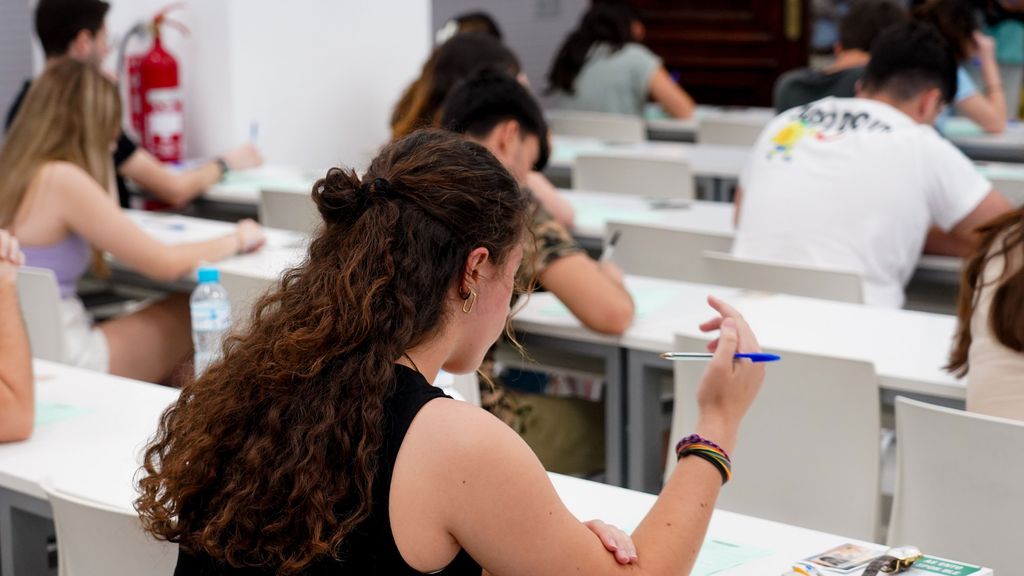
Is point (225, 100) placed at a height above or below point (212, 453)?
below

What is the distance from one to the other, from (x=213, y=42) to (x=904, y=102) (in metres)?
2.94

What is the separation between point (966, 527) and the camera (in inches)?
84.9

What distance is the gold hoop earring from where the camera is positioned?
1.44 metres

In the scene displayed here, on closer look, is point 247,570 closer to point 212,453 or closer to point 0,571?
point 212,453

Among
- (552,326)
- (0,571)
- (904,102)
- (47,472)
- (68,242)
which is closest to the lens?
(47,472)

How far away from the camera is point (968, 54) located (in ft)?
18.5

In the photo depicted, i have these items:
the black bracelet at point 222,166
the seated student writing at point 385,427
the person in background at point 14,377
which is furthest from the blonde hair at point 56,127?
the seated student writing at point 385,427

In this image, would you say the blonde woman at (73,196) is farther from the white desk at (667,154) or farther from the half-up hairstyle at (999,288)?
the white desk at (667,154)

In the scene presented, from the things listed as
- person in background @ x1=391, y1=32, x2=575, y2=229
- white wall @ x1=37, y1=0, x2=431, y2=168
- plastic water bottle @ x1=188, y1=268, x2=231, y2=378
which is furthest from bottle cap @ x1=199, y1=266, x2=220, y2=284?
white wall @ x1=37, y1=0, x2=431, y2=168

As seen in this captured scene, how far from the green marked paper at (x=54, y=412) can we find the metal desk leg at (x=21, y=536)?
20 centimetres

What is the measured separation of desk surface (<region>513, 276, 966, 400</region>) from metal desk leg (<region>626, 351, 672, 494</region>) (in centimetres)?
7

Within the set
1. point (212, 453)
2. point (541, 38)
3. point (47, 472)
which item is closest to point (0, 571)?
point (47, 472)

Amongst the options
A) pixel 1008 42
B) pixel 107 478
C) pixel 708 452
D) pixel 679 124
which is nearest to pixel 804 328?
pixel 708 452

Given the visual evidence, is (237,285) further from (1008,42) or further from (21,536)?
(1008,42)
